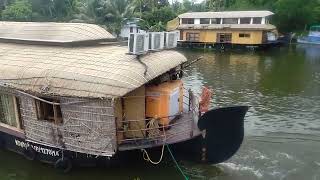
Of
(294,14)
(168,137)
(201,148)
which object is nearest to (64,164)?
(168,137)

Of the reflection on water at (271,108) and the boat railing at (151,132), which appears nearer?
the boat railing at (151,132)

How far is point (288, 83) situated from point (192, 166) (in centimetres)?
1211

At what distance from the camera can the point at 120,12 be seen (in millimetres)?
39531

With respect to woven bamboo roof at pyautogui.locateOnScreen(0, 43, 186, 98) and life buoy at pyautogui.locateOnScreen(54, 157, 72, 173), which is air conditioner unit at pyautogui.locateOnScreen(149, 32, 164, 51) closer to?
woven bamboo roof at pyautogui.locateOnScreen(0, 43, 186, 98)

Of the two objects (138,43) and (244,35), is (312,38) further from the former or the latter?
(138,43)

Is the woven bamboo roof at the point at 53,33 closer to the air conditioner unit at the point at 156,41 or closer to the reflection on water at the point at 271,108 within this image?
the air conditioner unit at the point at 156,41

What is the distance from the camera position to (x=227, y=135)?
27.4 feet

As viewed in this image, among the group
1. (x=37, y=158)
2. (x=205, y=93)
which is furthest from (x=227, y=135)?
(x=37, y=158)

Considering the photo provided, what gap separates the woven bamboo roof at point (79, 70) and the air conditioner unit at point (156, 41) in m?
0.20

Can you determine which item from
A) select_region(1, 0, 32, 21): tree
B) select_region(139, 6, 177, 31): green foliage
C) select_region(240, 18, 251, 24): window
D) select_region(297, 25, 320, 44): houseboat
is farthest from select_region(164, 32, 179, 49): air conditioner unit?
select_region(297, 25, 320, 44): houseboat

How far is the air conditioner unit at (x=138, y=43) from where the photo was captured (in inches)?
318

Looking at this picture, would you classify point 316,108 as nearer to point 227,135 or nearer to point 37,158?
point 227,135

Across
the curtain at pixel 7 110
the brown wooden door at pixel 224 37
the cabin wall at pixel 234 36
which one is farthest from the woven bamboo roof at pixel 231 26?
the curtain at pixel 7 110

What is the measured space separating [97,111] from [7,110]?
10.6 ft
